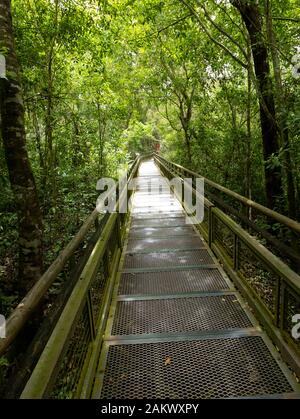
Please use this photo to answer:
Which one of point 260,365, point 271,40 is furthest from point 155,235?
point 260,365

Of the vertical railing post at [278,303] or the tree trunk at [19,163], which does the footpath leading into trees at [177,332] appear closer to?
the vertical railing post at [278,303]

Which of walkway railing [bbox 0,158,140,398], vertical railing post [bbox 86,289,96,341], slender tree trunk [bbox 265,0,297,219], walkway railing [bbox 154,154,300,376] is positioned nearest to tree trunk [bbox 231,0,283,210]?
slender tree trunk [bbox 265,0,297,219]

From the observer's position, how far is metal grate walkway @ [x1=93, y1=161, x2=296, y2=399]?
8.97ft

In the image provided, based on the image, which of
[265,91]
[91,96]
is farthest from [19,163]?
[91,96]

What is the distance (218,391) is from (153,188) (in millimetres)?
13579

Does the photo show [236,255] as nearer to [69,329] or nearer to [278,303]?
[278,303]

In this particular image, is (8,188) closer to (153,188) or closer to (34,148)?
(34,148)

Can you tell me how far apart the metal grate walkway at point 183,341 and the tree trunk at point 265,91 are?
297 cm

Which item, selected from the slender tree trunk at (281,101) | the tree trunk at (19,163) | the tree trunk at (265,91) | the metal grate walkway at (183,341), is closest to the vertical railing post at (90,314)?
the metal grate walkway at (183,341)

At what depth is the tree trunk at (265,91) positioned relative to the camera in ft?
22.0

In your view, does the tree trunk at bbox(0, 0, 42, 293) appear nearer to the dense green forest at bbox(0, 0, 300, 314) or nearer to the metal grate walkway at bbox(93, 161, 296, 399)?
the dense green forest at bbox(0, 0, 300, 314)

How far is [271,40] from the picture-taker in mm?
5691

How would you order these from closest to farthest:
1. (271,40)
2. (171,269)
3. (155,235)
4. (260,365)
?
(260,365) < (171,269) < (271,40) < (155,235)

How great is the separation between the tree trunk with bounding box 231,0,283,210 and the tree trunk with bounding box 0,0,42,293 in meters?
4.16
